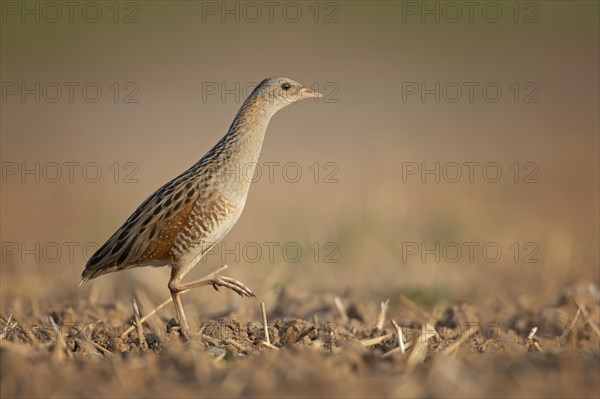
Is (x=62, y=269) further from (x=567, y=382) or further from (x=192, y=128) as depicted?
(x=192, y=128)

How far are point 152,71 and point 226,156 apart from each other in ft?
92.7

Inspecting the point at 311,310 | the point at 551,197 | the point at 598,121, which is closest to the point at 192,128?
the point at 598,121

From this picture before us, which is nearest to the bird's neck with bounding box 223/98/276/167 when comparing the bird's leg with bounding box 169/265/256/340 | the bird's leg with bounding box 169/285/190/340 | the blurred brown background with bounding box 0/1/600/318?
the bird's leg with bounding box 169/265/256/340

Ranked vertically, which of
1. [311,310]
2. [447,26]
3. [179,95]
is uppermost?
[447,26]

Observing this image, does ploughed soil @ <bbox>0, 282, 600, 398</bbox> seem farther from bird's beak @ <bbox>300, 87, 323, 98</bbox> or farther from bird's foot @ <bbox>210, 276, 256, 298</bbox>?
bird's beak @ <bbox>300, 87, 323, 98</bbox>

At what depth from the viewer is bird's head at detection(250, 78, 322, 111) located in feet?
27.9

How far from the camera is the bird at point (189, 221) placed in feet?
25.2

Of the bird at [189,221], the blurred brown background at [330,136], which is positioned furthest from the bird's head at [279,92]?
the blurred brown background at [330,136]

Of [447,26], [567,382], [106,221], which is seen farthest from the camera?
[447,26]

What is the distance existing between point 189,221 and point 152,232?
328 millimetres

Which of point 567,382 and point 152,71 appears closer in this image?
point 567,382

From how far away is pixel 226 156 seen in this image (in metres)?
8.00

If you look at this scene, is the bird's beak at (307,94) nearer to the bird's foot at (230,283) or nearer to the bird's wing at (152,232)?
the bird's wing at (152,232)

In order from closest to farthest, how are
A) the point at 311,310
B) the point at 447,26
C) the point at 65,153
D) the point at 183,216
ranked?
the point at 183,216 < the point at 311,310 < the point at 65,153 < the point at 447,26
